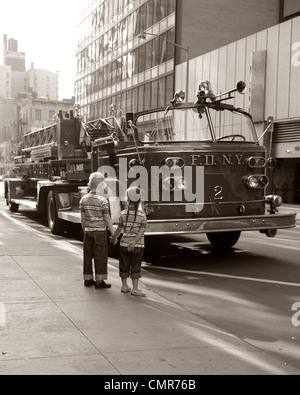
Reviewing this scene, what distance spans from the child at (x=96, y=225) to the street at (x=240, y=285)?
827mm

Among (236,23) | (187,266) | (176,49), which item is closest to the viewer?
(187,266)

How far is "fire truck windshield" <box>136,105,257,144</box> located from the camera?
9883 mm

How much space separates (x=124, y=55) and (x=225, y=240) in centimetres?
4289

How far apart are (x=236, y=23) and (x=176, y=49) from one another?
745 centimetres

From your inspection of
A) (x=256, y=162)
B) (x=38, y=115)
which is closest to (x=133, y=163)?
(x=256, y=162)

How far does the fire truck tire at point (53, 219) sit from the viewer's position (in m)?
13.5

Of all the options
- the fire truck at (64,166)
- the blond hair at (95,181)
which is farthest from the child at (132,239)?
the fire truck at (64,166)

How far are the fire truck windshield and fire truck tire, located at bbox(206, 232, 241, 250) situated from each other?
7.45 feet

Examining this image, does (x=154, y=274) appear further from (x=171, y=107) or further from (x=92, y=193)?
(x=171, y=107)

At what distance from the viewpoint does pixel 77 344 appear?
502cm

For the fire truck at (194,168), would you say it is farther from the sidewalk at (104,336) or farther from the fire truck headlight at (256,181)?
the sidewalk at (104,336)

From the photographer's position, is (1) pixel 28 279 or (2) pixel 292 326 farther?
(1) pixel 28 279

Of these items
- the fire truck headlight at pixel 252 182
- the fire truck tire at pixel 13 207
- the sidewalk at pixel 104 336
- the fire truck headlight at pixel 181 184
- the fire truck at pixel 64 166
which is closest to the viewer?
the sidewalk at pixel 104 336

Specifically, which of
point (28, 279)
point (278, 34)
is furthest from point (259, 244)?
point (278, 34)
